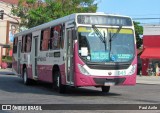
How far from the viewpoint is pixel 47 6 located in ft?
147

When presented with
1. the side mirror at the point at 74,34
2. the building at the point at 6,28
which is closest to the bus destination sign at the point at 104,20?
the side mirror at the point at 74,34

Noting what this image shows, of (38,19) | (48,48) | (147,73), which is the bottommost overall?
(147,73)

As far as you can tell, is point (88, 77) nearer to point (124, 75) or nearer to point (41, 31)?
point (124, 75)

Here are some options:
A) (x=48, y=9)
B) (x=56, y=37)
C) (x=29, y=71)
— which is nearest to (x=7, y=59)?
(x=48, y=9)

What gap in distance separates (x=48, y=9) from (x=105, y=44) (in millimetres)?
28814

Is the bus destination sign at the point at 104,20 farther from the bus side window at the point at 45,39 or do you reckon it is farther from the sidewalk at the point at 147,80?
the sidewalk at the point at 147,80

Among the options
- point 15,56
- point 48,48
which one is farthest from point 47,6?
point 48,48

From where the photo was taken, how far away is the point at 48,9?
44156 mm

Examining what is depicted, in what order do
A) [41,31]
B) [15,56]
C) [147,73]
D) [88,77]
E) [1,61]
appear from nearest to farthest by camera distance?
[88,77], [41,31], [15,56], [147,73], [1,61]

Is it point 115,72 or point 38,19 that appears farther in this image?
point 38,19

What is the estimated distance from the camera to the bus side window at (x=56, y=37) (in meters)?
17.8

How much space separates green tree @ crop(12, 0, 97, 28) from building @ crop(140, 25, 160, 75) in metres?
6.54

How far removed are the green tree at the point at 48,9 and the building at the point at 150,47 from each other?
21.4 feet

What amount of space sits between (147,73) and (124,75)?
2774 cm
